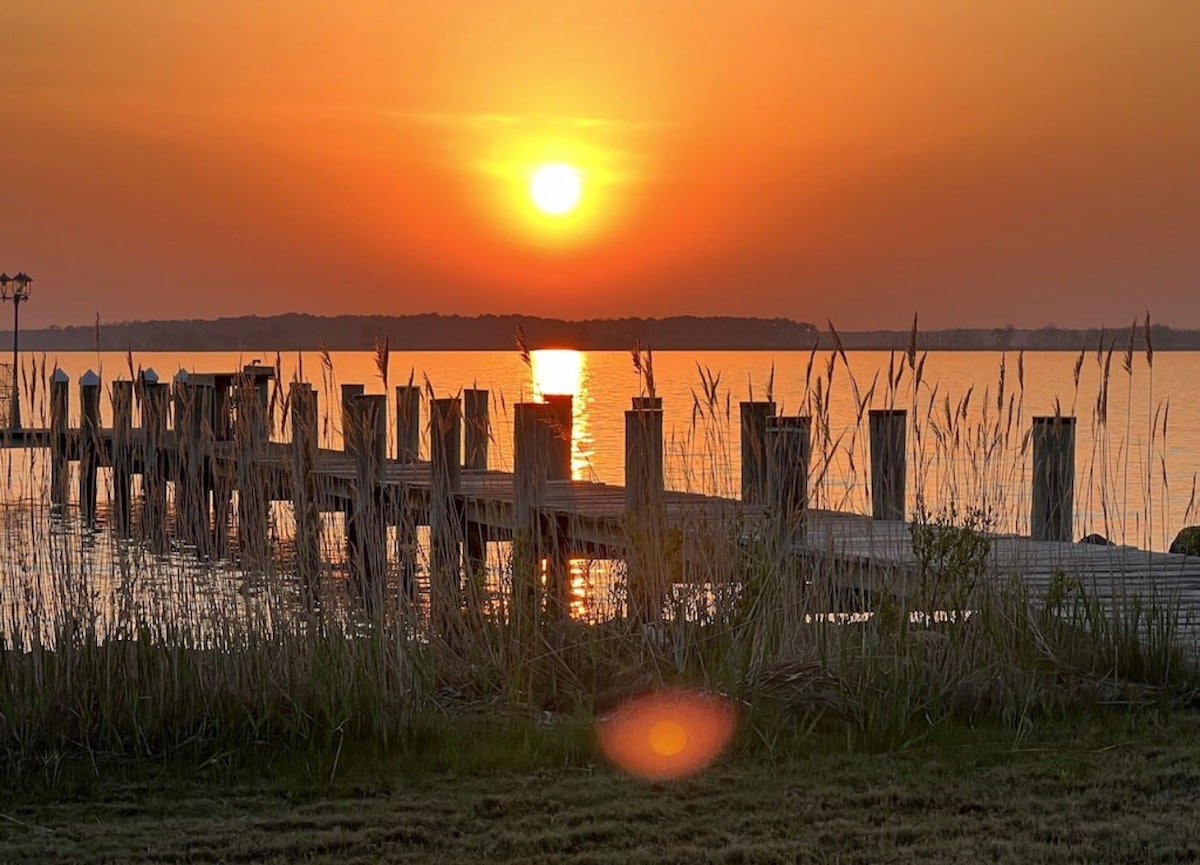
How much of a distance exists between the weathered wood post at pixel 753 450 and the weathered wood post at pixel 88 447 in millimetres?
4237

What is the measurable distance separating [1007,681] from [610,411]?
175 ft

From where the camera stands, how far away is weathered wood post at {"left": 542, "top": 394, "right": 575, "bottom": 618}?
7523 millimetres

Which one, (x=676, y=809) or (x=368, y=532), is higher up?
(x=368, y=532)

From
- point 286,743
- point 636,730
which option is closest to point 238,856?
point 286,743

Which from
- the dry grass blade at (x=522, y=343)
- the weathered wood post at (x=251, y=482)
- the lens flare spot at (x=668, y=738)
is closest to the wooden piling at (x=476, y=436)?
the weathered wood post at (x=251, y=482)

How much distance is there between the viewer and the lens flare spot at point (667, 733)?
5.88 m

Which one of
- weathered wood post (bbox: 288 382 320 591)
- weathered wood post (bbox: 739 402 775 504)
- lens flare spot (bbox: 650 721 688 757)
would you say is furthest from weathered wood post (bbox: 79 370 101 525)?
weathered wood post (bbox: 739 402 775 504)

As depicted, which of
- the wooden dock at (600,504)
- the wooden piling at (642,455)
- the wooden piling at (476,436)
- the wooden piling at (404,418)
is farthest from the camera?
the wooden piling at (476,436)

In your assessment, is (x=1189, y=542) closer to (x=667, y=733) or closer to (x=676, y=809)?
(x=667, y=733)

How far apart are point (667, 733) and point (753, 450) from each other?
12.0 feet

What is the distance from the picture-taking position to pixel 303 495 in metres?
8.00

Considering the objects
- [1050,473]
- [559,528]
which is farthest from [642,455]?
[1050,473]

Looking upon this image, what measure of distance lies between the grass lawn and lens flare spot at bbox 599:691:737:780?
0.13 meters

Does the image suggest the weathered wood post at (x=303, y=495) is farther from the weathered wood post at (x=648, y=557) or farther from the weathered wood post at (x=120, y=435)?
the weathered wood post at (x=648, y=557)
